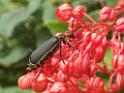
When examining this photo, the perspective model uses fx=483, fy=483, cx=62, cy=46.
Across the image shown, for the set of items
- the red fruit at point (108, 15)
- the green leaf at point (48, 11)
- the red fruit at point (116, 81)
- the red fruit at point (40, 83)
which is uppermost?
the green leaf at point (48, 11)

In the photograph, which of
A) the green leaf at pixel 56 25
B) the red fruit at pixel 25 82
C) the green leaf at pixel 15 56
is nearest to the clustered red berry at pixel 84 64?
the red fruit at pixel 25 82

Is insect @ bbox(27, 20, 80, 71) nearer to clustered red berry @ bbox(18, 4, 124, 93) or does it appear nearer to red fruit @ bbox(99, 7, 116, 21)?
clustered red berry @ bbox(18, 4, 124, 93)

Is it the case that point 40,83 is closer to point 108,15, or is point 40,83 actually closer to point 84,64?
point 84,64

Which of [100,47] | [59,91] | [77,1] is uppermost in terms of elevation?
[77,1]

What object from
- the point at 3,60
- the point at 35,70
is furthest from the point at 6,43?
the point at 35,70

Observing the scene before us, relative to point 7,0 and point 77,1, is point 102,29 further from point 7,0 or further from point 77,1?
point 7,0

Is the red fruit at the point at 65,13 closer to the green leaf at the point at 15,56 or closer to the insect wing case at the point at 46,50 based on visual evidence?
the insect wing case at the point at 46,50
